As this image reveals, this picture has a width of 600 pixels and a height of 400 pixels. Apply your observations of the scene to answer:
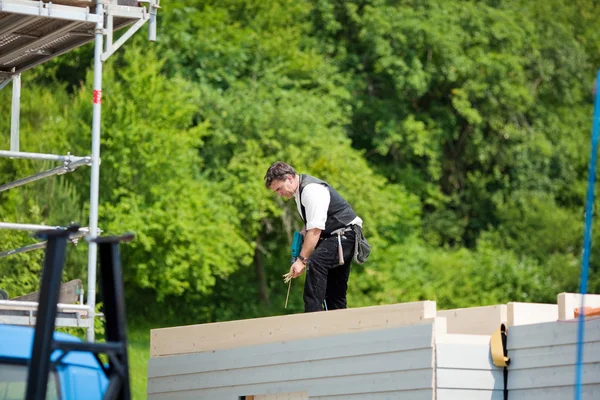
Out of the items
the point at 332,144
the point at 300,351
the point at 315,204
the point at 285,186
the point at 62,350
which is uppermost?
the point at 332,144

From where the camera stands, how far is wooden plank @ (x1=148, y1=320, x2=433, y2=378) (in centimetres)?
878

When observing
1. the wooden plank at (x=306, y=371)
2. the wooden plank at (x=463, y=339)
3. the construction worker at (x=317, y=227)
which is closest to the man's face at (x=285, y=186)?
the construction worker at (x=317, y=227)

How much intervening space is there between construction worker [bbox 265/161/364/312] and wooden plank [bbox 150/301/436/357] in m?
0.47

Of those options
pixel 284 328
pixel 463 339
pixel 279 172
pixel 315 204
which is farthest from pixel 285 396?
pixel 279 172

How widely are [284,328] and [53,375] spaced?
366 centimetres

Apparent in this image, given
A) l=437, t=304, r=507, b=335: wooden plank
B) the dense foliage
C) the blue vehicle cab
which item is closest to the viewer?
the blue vehicle cab

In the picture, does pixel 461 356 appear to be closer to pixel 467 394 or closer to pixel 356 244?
pixel 467 394

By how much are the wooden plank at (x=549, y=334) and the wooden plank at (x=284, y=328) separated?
68 cm

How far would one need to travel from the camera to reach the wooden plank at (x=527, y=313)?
29.5ft

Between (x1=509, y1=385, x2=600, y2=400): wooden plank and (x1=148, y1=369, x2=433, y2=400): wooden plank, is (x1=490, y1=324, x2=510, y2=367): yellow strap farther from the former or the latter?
(x1=148, y1=369, x2=433, y2=400): wooden plank

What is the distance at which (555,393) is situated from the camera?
28.0 ft

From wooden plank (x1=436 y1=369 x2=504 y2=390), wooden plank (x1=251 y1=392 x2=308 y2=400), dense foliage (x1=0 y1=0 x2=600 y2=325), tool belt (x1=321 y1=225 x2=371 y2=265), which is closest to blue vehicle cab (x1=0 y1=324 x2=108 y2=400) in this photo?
wooden plank (x1=436 y1=369 x2=504 y2=390)

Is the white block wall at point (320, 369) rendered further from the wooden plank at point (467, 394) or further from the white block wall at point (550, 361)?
the white block wall at point (550, 361)

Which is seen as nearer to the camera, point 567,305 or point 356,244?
point 567,305
